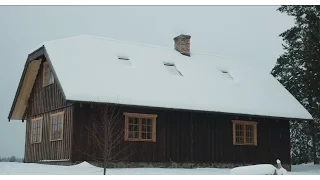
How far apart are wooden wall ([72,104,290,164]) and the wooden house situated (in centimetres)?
4

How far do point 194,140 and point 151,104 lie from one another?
10.7 feet

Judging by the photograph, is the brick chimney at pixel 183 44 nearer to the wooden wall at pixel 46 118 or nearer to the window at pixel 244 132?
the window at pixel 244 132

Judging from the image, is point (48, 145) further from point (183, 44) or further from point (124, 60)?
point (183, 44)

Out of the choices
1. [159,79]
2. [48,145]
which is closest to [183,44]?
[159,79]

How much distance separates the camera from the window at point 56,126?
66.8 feet

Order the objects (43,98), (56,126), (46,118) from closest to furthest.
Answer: (56,126)
(46,118)
(43,98)

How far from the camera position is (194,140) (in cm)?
2191

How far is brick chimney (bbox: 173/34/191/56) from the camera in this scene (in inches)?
1065

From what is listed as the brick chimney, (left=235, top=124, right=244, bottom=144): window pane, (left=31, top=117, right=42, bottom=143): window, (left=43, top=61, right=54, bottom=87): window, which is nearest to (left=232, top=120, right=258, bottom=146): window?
(left=235, top=124, right=244, bottom=144): window pane

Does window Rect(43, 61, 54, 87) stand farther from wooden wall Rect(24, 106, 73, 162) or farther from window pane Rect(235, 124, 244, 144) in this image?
window pane Rect(235, 124, 244, 144)

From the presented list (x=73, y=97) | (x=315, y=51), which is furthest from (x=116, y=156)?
(x=315, y=51)

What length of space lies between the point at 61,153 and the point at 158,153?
14.1 ft

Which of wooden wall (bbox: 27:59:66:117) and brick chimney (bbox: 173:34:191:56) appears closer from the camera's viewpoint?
wooden wall (bbox: 27:59:66:117)

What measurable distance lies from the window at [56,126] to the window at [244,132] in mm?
8567
